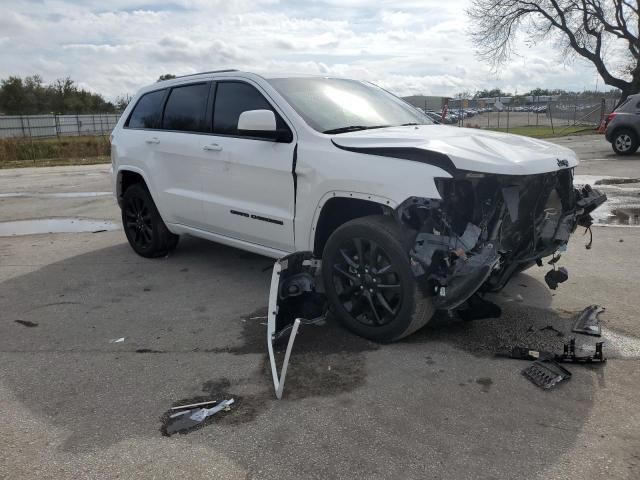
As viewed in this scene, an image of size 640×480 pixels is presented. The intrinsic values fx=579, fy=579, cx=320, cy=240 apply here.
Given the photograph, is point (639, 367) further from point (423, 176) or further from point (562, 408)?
point (423, 176)

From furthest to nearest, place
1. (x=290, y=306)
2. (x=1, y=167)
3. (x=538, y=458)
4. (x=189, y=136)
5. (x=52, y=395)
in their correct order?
(x=1, y=167) → (x=189, y=136) → (x=290, y=306) → (x=52, y=395) → (x=538, y=458)

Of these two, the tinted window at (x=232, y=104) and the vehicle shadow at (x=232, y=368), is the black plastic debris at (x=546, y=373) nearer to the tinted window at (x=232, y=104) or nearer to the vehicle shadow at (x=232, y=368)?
the vehicle shadow at (x=232, y=368)

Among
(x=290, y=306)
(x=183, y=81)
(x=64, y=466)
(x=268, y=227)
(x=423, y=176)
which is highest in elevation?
(x=183, y=81)

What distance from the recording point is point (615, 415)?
3.12 meters

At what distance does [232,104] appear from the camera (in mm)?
5152

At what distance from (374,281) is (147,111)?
3656mm

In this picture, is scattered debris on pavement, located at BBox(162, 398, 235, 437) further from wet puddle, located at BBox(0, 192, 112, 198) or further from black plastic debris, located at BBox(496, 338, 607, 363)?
wet puddle, located at BBox(0, 192, 112, 198)

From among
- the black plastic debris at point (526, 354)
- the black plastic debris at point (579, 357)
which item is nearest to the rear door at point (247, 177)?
the black plastic debris at point (526, 354)

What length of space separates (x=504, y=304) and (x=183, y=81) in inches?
147

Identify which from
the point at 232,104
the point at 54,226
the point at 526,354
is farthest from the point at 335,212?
the point at 54,226

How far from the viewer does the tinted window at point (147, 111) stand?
610 centimetres

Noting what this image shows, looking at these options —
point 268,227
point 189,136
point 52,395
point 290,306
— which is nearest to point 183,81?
point 189,136

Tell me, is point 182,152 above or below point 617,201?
above

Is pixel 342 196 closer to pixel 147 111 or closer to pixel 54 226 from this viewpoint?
pixel 147 111
